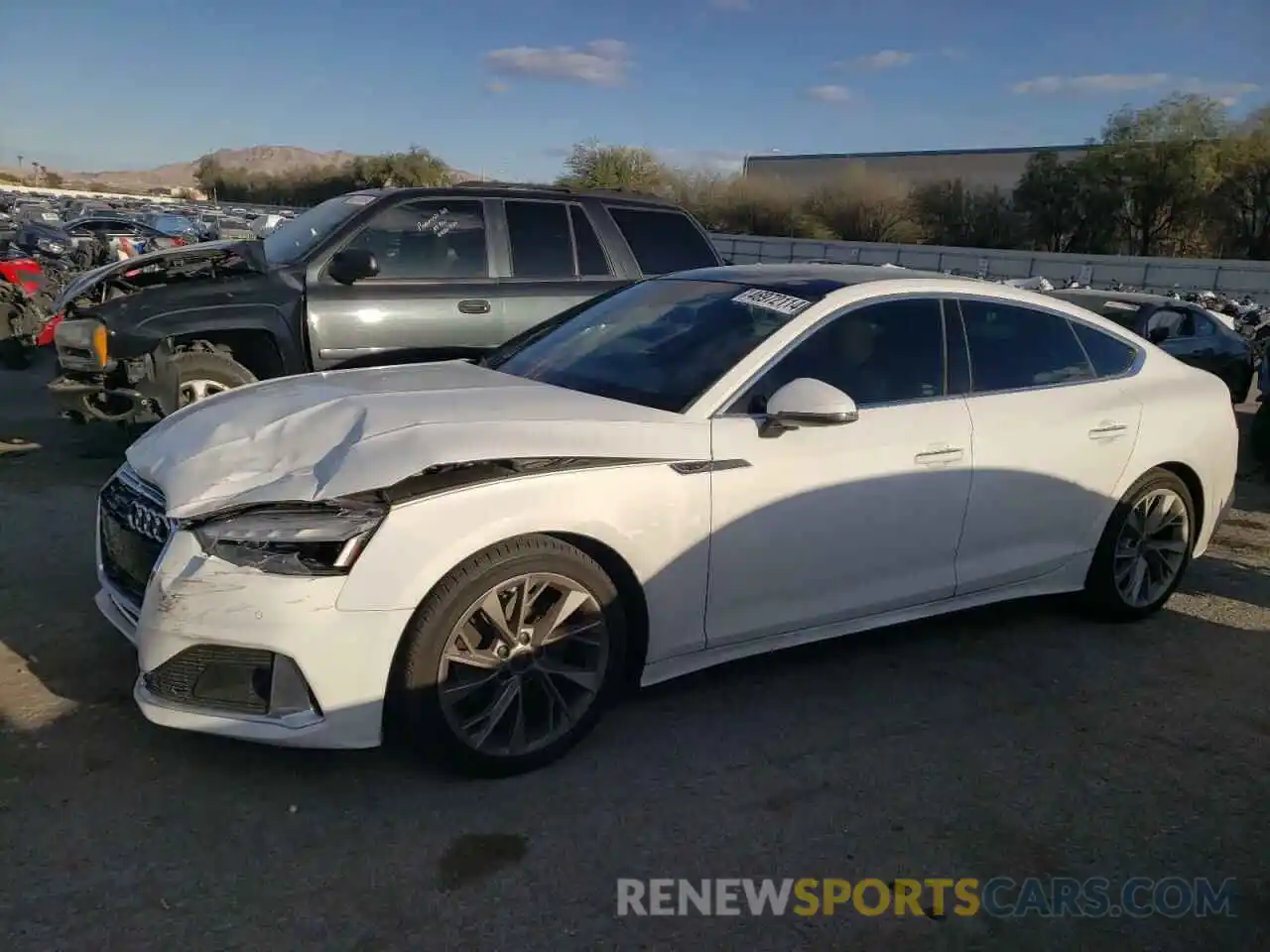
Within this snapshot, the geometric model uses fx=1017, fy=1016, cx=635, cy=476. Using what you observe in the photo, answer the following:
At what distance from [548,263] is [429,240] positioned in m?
0.85

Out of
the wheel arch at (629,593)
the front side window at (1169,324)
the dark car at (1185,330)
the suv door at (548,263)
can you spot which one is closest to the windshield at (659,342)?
the wheel arch at (629,593)

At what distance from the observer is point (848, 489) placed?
12.4ft

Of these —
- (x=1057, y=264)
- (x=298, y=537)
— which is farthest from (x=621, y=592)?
Answer: (x=1057, y=264)

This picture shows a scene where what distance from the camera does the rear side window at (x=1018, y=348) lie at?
4.33 meters

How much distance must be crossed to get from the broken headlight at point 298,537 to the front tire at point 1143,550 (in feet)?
11.3

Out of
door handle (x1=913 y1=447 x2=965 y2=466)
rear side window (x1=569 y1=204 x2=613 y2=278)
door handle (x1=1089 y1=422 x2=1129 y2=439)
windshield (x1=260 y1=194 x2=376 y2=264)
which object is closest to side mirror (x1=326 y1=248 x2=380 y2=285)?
windshield (x1=260 y1=194 x2=376 y2=264)

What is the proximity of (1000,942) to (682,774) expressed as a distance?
1.09m

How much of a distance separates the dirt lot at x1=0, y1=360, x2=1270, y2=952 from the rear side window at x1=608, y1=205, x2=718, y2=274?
3940 mm

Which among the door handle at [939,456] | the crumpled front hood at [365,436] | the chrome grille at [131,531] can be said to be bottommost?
the chrome grille at [131,531]

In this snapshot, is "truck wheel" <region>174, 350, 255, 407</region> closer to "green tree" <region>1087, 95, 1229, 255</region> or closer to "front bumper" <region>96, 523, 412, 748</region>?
"front bumper" <region>96, 523, 412, 748</region>

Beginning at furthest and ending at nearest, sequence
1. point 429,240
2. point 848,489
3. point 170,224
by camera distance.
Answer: point 170,224 → point 429,240 → point 848,489

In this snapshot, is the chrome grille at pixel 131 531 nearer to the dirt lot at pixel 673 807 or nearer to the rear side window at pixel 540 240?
the dirt lot at pixel 673 807

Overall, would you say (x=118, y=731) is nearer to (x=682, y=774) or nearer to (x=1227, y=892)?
(x=682, y=774)

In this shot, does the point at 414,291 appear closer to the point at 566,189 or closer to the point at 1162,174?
the point at 566,189
